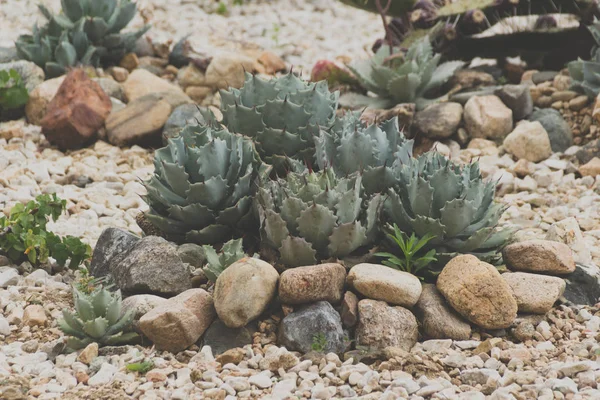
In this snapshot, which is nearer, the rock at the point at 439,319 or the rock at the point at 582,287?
the rock at the point at 439,319

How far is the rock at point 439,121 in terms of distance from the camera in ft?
20.6

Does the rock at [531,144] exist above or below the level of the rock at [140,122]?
above

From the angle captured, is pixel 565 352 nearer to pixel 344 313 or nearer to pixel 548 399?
pixel 548 399

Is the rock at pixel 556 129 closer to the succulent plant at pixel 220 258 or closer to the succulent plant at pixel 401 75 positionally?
the succulent plant at pixel 401 75

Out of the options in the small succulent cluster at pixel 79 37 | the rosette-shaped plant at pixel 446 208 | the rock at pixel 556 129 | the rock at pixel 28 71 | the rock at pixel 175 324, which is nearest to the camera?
the rock at pixel 175 324

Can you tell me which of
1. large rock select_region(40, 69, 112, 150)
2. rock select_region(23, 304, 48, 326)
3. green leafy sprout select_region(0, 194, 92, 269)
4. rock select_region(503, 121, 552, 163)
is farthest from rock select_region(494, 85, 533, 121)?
rock select_region(23, 304, 48, 326)

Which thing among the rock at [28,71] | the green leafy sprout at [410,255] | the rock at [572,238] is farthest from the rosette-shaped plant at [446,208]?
the rock at [28,71]

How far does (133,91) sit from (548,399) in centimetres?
478

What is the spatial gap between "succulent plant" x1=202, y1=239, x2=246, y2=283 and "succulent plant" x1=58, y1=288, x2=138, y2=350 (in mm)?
443

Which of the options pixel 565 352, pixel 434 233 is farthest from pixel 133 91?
pixel 565 352

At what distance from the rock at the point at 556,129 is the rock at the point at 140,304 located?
353 cm

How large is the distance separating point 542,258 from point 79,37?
184 inches

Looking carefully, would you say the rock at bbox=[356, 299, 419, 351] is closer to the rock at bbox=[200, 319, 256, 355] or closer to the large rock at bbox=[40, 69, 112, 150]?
the rock at bbox=[200, 319, 256, 355]

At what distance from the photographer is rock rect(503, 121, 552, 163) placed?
6027 mm
